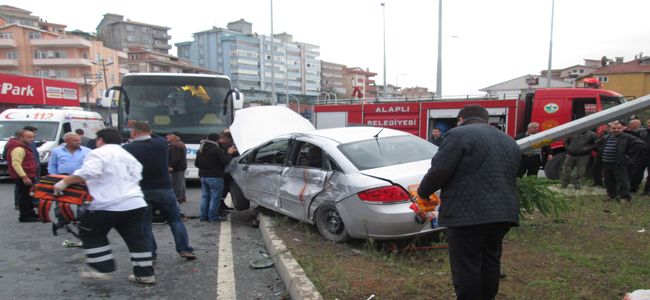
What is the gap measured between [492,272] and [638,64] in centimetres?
6451

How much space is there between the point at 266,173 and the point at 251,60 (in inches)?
4113

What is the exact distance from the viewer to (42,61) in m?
59.2

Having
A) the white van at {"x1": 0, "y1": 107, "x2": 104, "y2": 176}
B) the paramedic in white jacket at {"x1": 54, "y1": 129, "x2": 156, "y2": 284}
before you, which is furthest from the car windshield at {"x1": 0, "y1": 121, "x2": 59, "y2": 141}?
the paramedic in white jacket at {"x1": 54, "y1": 129, "x2": 156, "y2": 284}

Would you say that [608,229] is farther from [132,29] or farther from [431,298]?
[132,29]

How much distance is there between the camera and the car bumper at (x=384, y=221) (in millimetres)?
4551

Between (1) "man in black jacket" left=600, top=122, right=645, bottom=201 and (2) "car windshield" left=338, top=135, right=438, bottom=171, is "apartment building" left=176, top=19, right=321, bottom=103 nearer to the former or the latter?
(1) "man in black jacket" left=600, top=122, right=645, bottom=201

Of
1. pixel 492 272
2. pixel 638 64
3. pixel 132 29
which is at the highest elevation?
pixel 132 29

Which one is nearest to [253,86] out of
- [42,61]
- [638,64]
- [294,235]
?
[42,61]

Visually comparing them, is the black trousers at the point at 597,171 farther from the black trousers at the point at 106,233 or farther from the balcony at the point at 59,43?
the balcony at the point at 59,43

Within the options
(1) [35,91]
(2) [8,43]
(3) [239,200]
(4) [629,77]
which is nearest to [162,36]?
(2) [8,43]

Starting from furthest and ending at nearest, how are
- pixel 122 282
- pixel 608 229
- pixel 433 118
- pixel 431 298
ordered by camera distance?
pixel 433 118
pixel 608 229
pixel 122 282
pixel 431 298

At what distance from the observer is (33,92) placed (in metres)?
24.4

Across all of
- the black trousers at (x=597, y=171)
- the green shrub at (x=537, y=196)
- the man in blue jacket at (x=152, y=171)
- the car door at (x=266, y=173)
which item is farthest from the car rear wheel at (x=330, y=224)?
the black trousers at (x=597, y=171)

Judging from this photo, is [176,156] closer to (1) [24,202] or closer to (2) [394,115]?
(1) [24,202]
